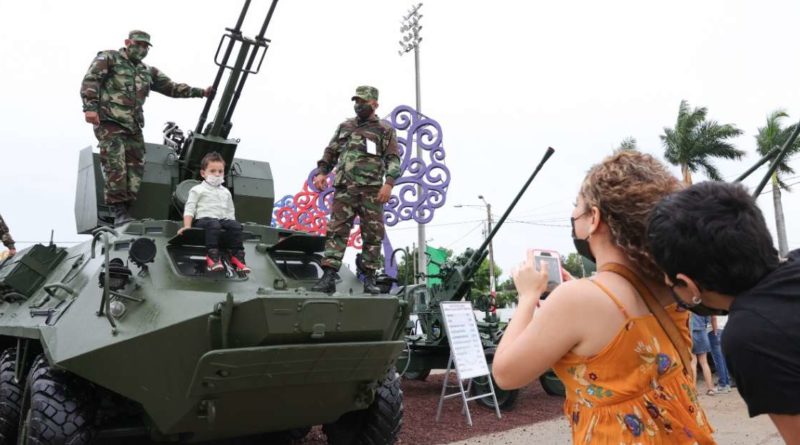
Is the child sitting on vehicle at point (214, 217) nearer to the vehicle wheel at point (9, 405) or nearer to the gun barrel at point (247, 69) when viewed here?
the gun barrel at point (247, 69)

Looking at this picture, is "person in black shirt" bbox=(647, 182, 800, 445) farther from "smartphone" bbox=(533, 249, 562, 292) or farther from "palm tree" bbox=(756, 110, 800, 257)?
"palm tree" bbox=(756, 110, 800, 257)

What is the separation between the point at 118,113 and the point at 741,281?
20.7ft

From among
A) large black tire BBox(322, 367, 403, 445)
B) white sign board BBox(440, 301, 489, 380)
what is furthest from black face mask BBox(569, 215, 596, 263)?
white sign board BBox(440, 301, 489, 380)

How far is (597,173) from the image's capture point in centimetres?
186

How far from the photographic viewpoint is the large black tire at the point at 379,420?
18.5 feet

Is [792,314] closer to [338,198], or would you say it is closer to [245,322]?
[245,322]

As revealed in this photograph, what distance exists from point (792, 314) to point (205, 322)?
3.43 m

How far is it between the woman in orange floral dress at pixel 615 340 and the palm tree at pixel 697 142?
30.7 m

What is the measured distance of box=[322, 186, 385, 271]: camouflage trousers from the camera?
19.1 feet

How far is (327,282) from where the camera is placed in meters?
5.47

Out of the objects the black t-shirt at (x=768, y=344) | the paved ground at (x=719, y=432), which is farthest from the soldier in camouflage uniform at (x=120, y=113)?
the black t-shirt at (x=768, y=344)

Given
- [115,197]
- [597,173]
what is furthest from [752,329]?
[115,197]

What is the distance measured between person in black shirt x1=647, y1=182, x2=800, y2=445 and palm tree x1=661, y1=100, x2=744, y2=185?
101 ft

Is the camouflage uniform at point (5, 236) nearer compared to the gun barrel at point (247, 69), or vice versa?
the gun barrel at point (247, 69)
